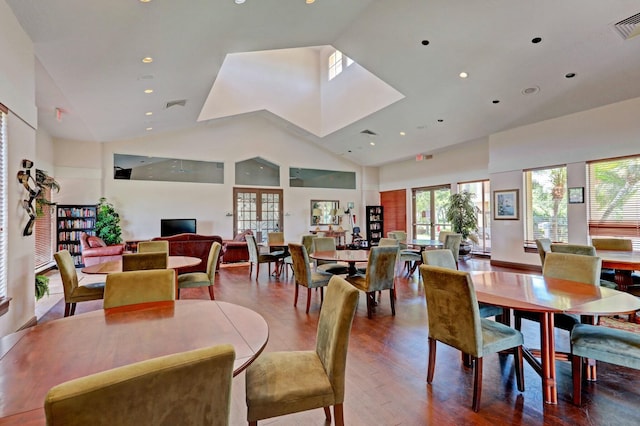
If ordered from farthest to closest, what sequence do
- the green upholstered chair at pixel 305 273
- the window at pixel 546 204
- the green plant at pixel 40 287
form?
the window at pixel 546 204, the green upholstered chair at pixel 305 273, the green plant at pixel 40 287

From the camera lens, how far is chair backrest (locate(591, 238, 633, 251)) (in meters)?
4.79

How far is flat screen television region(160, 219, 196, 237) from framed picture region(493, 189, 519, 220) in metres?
8.14

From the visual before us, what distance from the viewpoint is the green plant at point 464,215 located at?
8719 mm

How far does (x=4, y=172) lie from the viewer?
315 cm

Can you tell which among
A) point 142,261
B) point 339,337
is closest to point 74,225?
point 142,261

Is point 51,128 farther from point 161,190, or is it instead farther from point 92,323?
point 92,323

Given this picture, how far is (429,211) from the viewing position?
34.7 ft

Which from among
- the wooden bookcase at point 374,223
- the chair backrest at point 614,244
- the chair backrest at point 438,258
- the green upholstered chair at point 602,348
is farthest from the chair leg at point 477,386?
the wooden bookcase at point 374,223

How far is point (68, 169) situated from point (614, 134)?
12.0 m

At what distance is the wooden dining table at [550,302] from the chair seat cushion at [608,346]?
162 millimetres

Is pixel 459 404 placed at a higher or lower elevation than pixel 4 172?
lower

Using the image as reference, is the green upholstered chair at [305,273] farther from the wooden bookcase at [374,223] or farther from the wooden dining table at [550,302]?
the wooden bookcase at [374,223]

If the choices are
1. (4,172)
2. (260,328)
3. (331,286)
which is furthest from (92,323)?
(4,172)

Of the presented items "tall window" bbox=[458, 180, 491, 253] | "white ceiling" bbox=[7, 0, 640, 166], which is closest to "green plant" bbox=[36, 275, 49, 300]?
"white ceiling" bbox=[7, 0, 640, 166]
